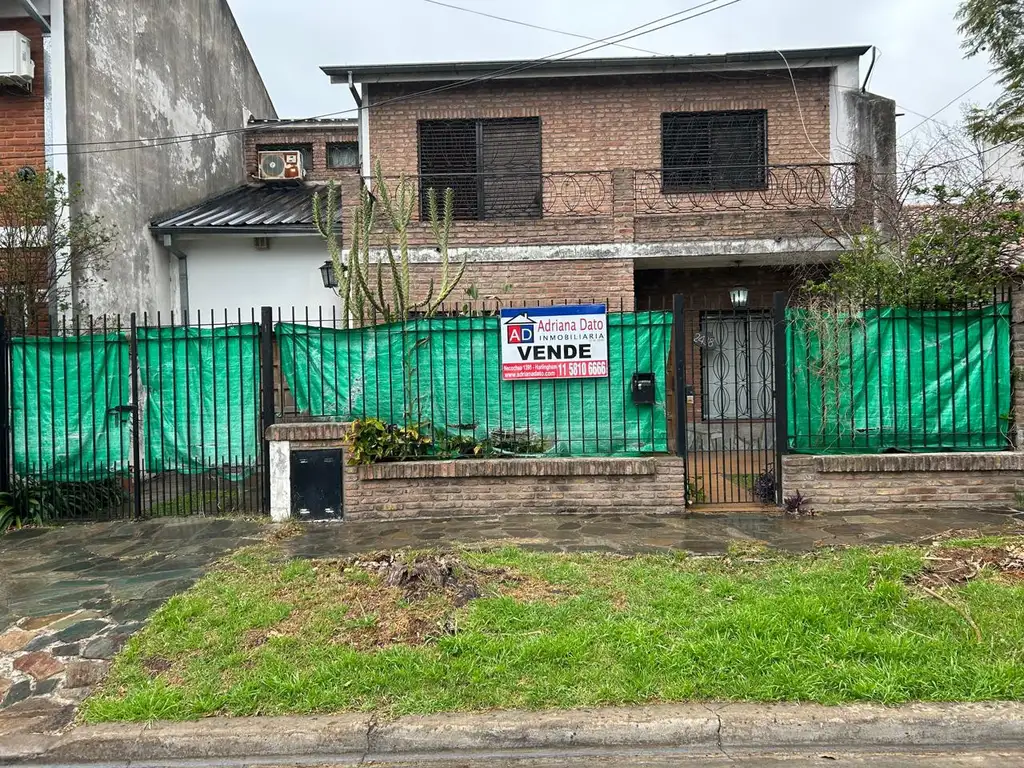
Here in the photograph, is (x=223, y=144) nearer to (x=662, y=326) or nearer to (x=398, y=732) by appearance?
(x=662, y=326)

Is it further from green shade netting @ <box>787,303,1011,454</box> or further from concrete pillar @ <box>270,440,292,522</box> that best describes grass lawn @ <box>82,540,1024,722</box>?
green shade netting @ <box>787,303,1011,454</box>

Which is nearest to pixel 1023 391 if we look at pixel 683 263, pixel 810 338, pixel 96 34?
pixel 810 338

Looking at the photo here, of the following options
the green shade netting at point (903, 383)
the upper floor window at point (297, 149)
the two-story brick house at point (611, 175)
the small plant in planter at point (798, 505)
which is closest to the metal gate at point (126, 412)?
the two-story brick house at point (611, 175)

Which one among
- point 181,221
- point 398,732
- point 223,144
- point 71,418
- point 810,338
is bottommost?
point 398,732

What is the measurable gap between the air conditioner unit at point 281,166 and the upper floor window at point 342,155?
1.27 meters

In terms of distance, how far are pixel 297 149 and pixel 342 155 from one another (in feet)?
3.51

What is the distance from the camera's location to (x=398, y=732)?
3.44m

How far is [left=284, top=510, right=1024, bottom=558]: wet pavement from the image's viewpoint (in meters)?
6.34

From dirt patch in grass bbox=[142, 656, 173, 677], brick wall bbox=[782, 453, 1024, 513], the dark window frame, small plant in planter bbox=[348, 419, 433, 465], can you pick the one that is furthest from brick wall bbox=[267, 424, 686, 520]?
the dark window frame

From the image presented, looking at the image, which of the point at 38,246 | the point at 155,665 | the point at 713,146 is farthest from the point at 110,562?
the point at 713,146

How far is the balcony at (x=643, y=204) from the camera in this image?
11.4 m

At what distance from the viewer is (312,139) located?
17.0 meters

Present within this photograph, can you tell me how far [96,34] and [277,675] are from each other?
11.4 meters

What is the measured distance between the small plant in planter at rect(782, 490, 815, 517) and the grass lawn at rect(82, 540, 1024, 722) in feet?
6.39
